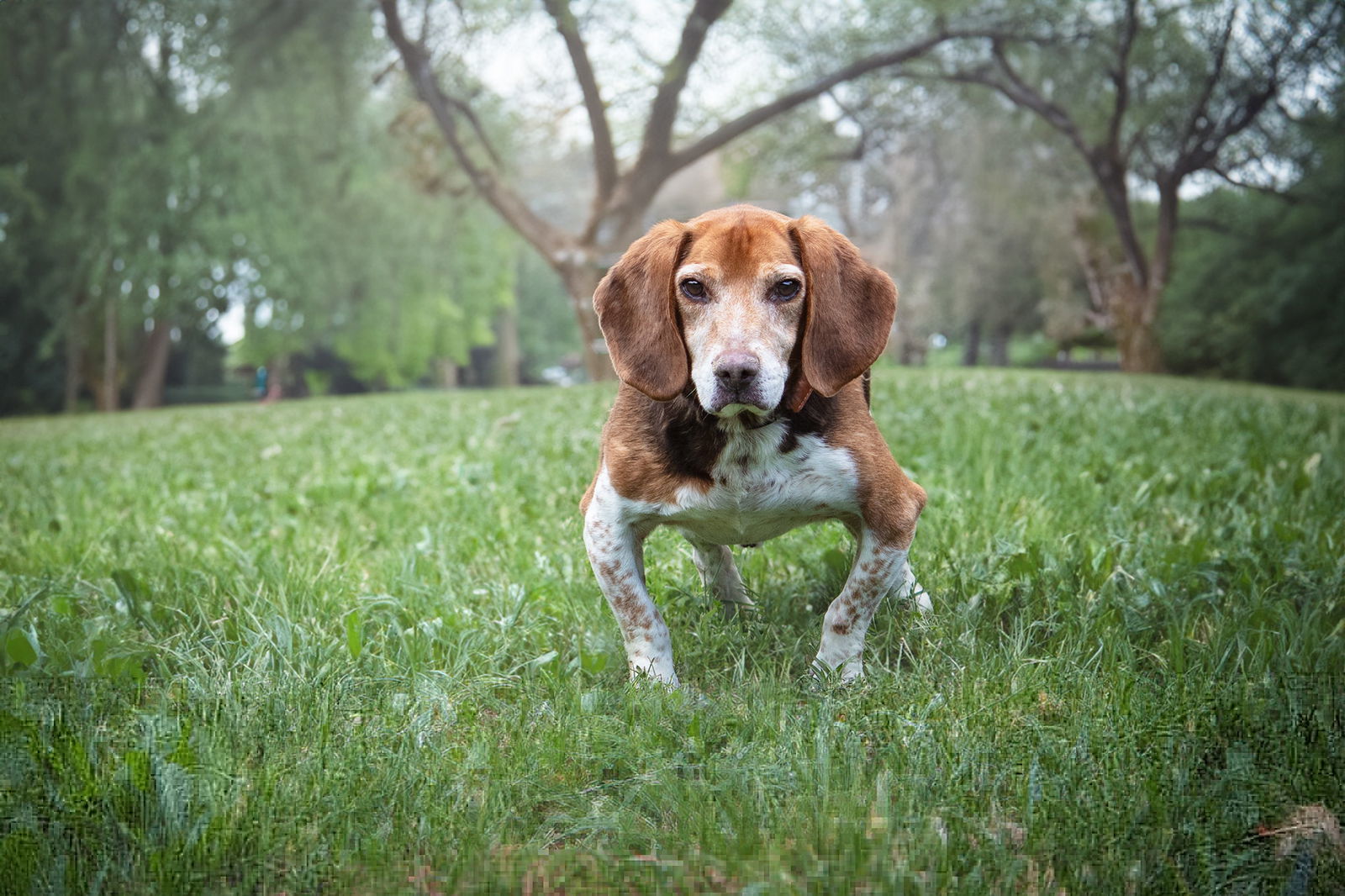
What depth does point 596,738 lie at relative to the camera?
2299 millimetres

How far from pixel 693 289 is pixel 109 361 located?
92.8ft

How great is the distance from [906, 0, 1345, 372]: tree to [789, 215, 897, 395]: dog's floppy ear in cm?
1855

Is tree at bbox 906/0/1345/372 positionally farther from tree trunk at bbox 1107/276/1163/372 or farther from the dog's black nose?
the dog's black nose

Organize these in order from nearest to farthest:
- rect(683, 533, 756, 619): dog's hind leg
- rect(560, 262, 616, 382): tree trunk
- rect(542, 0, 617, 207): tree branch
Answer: rect(683, 533, 756, 619): dog's hind leg
rect(542, 0, 617, 207): tree branch
rect(560, 262, 616, 382): tree trunk

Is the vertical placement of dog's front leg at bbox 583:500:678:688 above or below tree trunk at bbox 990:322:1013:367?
below

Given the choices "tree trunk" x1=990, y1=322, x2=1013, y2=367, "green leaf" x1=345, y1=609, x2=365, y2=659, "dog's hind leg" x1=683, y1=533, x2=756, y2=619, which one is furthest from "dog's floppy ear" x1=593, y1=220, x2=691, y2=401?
"tree trunk" x1=990, y1=322, x2=1013, y2=367

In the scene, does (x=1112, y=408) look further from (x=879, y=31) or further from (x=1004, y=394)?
(x=879, y=31)

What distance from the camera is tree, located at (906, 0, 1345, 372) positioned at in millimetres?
20156

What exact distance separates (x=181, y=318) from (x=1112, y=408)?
27.1m

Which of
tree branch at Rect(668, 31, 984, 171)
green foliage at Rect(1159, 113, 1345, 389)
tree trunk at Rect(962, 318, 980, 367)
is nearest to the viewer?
tree branch at Rect(668, 31, 984, 171)

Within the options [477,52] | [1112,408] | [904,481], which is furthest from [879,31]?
[904,481]

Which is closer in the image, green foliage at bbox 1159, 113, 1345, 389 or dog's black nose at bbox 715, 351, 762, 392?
dog's black nose at bbox 715, 351, 762, 392

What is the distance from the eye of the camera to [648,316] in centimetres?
270

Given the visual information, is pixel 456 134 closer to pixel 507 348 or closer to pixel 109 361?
pixel 109 361
